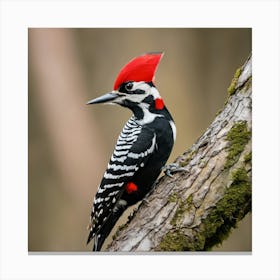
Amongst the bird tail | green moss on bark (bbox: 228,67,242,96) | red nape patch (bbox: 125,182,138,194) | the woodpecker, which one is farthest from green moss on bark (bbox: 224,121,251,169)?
the bird tail

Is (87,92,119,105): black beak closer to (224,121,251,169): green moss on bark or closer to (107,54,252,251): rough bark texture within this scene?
(107,54,252,251): rough bark texture

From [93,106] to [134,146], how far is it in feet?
1.43

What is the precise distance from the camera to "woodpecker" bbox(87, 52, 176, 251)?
2701mm

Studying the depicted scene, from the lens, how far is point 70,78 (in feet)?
10.3

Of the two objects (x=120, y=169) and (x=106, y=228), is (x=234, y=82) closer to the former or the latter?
(x=120, y=169)

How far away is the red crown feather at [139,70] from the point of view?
2791 millimetres

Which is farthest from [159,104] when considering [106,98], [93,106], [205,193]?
[205,193]

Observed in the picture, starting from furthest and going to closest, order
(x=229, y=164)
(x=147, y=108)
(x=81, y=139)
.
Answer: (x=81, y=139) → (x=147, y=108) → (x=229, y=164)

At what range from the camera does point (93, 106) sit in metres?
2.98
